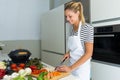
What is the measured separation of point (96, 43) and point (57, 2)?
71.0 inches

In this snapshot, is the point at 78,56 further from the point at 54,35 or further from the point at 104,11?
the point at 54,35

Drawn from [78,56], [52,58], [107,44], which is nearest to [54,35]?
[52,58]

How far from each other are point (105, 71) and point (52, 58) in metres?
1.30

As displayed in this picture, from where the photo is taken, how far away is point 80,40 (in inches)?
61.6

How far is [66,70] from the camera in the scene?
4.28 ft

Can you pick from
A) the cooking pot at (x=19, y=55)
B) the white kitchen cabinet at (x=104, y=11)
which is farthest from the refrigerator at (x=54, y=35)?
the cooking pot at (x=19, y=55)

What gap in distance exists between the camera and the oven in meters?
1.75

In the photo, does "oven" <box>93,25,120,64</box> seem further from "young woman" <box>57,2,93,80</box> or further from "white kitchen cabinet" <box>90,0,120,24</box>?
"young woman" <box>57,2,93,80</box>

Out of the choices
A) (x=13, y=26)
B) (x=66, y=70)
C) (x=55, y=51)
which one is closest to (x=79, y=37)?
(x=66, y=70)

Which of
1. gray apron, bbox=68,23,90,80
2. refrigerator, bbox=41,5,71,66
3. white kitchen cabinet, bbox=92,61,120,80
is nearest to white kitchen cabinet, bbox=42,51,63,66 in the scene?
refrigerator, bbox=41,5,71,66

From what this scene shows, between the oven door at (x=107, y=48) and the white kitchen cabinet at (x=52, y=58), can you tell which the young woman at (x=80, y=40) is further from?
the white kitchen cabinet at (x=52, y=58)

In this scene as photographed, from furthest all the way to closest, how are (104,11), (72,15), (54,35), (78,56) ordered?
(54,35), (104,11), (78,56), (72,15)

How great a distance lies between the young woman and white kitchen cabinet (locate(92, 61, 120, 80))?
0.33m

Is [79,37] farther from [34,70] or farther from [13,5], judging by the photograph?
[13,5]
